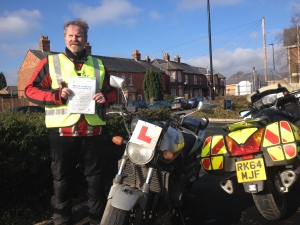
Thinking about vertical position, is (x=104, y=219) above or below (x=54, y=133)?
below

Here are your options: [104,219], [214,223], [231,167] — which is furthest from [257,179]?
[104,219]

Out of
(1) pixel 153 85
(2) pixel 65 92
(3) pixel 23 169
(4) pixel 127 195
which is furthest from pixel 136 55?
(4) pixel 127 195

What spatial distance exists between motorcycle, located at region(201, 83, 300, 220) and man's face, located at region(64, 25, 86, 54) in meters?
1.81

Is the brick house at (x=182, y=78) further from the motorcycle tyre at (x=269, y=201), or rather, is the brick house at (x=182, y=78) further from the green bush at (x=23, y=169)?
the motorcycle tyre at (x=269, y=201)

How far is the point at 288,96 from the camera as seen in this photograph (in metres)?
4.68

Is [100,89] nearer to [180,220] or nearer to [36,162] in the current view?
[36,162]

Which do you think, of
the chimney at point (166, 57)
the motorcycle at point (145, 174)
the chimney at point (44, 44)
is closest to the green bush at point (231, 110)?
the motorcycle at point (145, 174)

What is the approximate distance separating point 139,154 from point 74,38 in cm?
141

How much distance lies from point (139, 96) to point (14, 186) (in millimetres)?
50292

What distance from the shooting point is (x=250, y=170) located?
3.43m

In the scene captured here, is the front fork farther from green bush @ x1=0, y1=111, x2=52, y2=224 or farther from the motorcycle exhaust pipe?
green bush @ x1=0, y1=111, x2=52, y2=224

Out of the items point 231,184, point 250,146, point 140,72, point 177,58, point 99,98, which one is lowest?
point 231,184

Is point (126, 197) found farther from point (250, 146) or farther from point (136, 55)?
point (136, 55)

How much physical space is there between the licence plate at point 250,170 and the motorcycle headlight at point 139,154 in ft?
3.87
